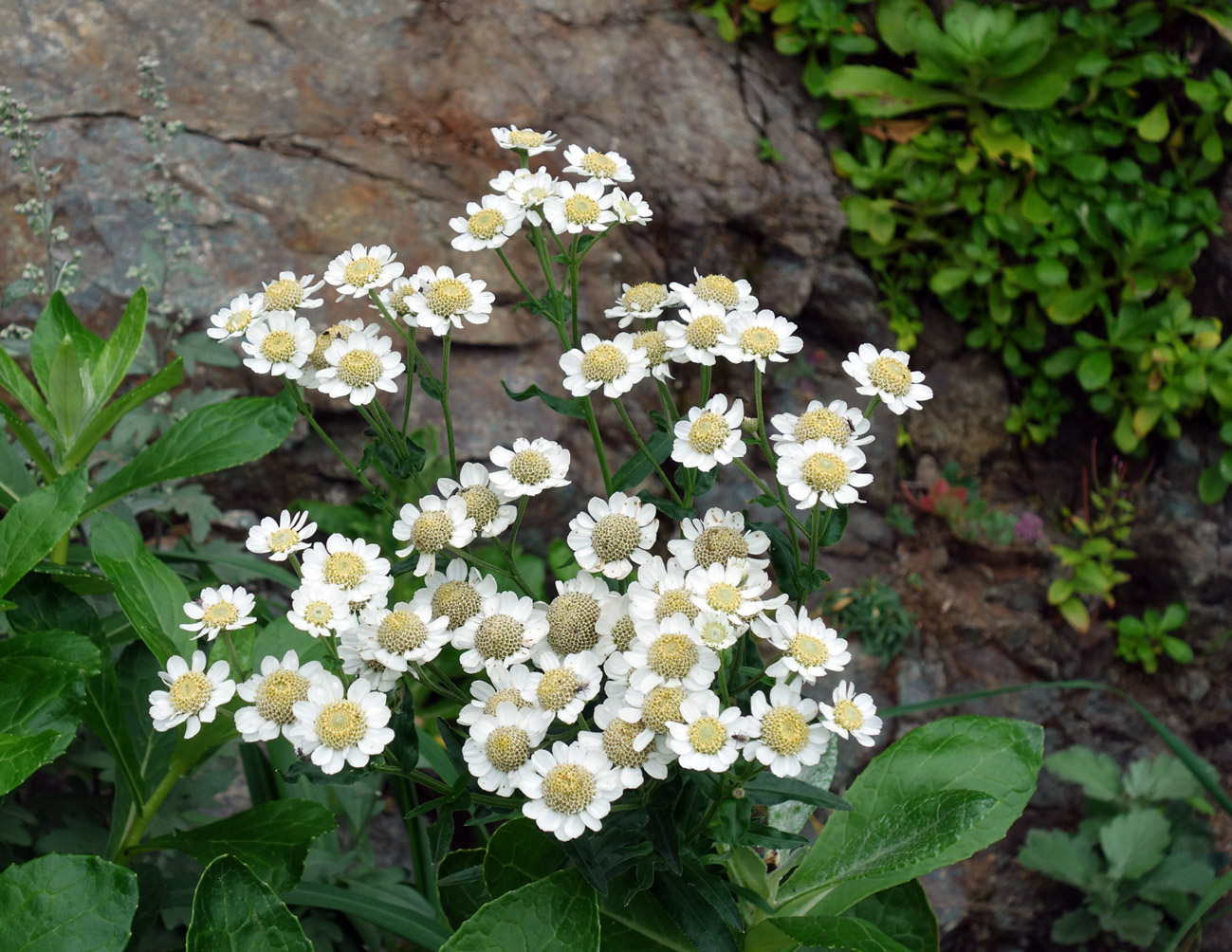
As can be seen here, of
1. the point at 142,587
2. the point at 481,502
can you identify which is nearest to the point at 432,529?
the point at 481,502

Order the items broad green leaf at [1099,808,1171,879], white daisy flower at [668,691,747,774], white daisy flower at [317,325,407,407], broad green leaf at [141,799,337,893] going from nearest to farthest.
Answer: white daisy flower at [668,691,747,774], white daisy flower at [317,325,407,407], broad green leaf at [141,799,337,893], broad green leaf at [1099,808,1171,879]

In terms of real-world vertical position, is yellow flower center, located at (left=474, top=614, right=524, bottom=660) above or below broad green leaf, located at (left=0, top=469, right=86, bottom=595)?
above

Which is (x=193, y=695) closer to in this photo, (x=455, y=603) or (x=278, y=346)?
(x=455, y=603)

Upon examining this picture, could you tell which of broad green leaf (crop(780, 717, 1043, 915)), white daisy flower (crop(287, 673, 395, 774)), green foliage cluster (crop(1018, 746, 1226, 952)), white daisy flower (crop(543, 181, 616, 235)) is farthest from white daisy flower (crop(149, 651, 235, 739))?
green foliage cluster (crop(1018, 746, 1226, 952))

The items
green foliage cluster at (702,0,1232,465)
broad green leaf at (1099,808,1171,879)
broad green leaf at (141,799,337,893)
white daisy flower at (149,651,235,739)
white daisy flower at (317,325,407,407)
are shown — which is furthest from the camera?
green foliage cluster at (702,0,1232,465)

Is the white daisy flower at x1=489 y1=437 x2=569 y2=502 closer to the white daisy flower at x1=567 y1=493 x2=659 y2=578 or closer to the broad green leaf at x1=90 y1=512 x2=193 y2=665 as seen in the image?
the white daisy flower at x1=567 y1=493 x2=659 y2=578

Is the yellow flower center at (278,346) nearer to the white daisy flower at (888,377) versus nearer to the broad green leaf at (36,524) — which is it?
the broad green leaf at (36,524)
